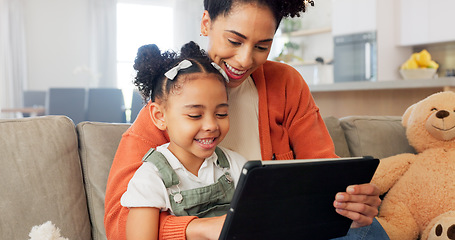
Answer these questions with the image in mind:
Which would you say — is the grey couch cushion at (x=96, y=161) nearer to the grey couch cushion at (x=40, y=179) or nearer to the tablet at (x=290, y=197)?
the grey couch cushion at (x=40, y=179)

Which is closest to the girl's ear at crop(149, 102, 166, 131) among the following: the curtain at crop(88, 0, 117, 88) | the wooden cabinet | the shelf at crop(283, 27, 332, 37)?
the wooden cabinet

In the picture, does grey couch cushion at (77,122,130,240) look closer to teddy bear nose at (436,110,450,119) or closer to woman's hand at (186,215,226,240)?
woman's hand at (186,215,226,240)

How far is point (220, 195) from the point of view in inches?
44.2

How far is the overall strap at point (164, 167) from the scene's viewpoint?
1053 millimetres

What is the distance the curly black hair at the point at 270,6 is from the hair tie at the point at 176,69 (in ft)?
0.56

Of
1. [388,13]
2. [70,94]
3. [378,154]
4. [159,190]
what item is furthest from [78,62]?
[159,190]

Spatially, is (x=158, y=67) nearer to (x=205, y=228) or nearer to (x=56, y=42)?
(x=205, y=228)

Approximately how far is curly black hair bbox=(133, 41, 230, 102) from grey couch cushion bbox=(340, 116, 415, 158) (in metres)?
0.97

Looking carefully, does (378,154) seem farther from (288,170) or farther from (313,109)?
(288,170)

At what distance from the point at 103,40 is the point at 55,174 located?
6.68 meters

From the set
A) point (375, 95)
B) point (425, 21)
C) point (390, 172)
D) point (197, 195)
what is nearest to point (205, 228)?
point (197, 195)

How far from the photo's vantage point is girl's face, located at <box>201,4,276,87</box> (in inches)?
45.3

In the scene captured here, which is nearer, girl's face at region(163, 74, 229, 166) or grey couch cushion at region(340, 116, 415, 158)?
girl's face at region(163, 74, 229, 166)

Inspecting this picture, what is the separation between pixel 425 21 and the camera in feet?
16.5
